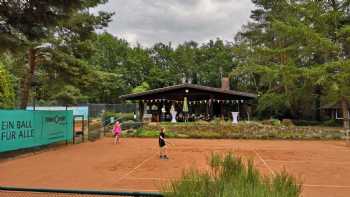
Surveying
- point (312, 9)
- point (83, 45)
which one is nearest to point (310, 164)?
point (83, 45)

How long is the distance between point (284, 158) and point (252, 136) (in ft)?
40.4

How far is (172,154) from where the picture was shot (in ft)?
58.4

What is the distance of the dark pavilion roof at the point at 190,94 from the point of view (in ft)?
115

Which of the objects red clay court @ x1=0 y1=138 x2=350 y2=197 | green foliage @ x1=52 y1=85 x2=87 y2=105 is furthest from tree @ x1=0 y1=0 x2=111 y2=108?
green foliage @ x1=52 y1=85 x2=87 y2=105

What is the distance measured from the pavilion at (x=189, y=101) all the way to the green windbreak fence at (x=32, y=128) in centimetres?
1282

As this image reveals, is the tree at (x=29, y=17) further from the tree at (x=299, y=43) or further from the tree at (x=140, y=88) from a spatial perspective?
the tree at (x=140, y=88)

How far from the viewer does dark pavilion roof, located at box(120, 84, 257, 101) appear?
115ft

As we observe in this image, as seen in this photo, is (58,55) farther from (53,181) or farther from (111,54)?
(111,54)

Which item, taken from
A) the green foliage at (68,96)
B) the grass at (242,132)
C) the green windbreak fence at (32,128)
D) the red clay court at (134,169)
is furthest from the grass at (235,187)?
the green foliage at (68,96)

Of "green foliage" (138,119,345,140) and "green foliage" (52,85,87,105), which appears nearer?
"green foliage" (138,119,345,140)

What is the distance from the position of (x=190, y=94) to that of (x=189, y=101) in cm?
127

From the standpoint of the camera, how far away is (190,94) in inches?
1449

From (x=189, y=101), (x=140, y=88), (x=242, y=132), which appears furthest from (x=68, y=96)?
(x=242, y=132)

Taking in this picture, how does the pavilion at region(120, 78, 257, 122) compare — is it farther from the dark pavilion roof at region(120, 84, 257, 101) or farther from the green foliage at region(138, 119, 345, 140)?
the green foliage at region(138, 119, 345, 140)
